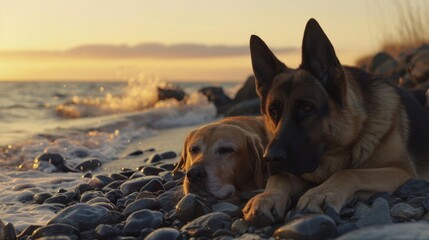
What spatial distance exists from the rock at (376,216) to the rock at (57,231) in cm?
213

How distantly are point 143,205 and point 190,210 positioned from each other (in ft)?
2.30

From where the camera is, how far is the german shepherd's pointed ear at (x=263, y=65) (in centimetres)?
538

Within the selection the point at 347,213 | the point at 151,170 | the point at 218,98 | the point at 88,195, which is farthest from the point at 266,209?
the point at 218,98

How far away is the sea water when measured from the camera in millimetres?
6865

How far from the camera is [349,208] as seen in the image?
4.44m

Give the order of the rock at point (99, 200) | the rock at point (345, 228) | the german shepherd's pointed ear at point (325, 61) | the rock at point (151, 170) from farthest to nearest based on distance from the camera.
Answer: the rock at point (151, 170) → the rock at point (99, 200) → the german shepherd's pointed ear at point (325, 61) → the rock at point (345, 228)

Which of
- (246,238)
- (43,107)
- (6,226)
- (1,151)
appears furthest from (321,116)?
(43,107)

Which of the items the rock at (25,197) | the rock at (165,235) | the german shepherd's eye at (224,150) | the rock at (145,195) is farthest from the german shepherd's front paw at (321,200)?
the rock at (25,197)

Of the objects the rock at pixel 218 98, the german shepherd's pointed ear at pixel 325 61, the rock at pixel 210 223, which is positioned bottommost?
the rock at pixel 218 98

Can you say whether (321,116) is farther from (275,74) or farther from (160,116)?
(160,116)

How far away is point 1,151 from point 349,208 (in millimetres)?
7757

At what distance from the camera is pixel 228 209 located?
4770mm

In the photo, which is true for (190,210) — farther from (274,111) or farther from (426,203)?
(426,203)

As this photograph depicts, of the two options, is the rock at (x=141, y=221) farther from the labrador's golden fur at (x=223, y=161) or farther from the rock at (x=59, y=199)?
the rock at (x=59, y=199)
